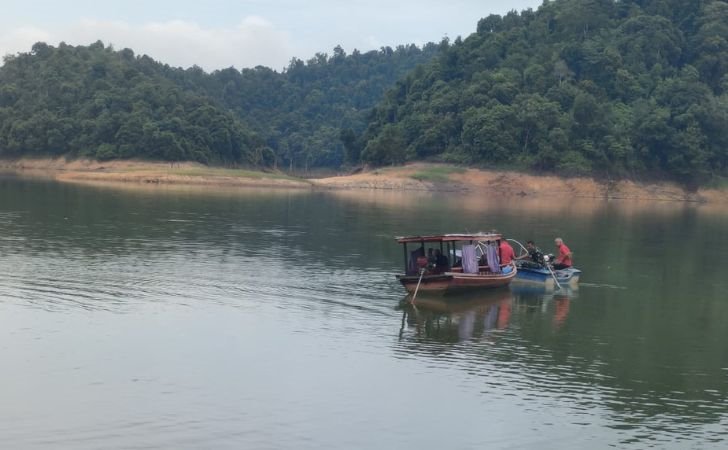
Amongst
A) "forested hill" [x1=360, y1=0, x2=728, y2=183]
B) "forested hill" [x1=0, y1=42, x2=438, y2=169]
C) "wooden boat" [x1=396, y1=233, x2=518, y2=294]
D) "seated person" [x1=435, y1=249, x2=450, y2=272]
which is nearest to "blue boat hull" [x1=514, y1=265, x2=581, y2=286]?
"wooden boat" [x1=396, y1=233, x2=518, y2=294]

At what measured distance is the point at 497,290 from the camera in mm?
36094

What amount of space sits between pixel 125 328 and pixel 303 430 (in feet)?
31.8

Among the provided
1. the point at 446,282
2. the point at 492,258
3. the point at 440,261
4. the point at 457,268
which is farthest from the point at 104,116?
the point at 446,282

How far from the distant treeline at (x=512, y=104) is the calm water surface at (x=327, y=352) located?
88.6 metres

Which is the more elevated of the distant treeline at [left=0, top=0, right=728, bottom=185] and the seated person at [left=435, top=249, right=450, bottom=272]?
the distant treeline at [left=0, top=0, right=728, bottom=185]

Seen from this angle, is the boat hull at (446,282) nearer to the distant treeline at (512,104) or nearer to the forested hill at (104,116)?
the distant treeline at (512,104)

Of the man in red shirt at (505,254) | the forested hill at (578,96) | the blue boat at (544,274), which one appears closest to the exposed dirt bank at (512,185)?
the forested hill at (578,96)

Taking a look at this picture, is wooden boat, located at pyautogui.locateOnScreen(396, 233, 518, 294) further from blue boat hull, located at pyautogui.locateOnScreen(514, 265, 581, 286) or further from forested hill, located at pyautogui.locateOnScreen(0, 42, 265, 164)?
forested hill, located at pyautogui.locateOnScreen(0, 42, 265, 164)

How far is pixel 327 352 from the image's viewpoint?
2370 cm

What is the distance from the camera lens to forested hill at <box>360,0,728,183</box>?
132 m

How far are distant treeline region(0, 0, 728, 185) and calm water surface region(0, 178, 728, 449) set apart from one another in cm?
8864

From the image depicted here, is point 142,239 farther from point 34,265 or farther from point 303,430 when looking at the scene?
point 303,430

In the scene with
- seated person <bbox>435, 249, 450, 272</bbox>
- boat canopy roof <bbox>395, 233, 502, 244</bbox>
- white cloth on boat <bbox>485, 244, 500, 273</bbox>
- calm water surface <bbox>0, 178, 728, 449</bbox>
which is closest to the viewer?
calm water surface <bbox>0, 178, 728, 449</bbox>

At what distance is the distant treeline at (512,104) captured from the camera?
5217 inches
